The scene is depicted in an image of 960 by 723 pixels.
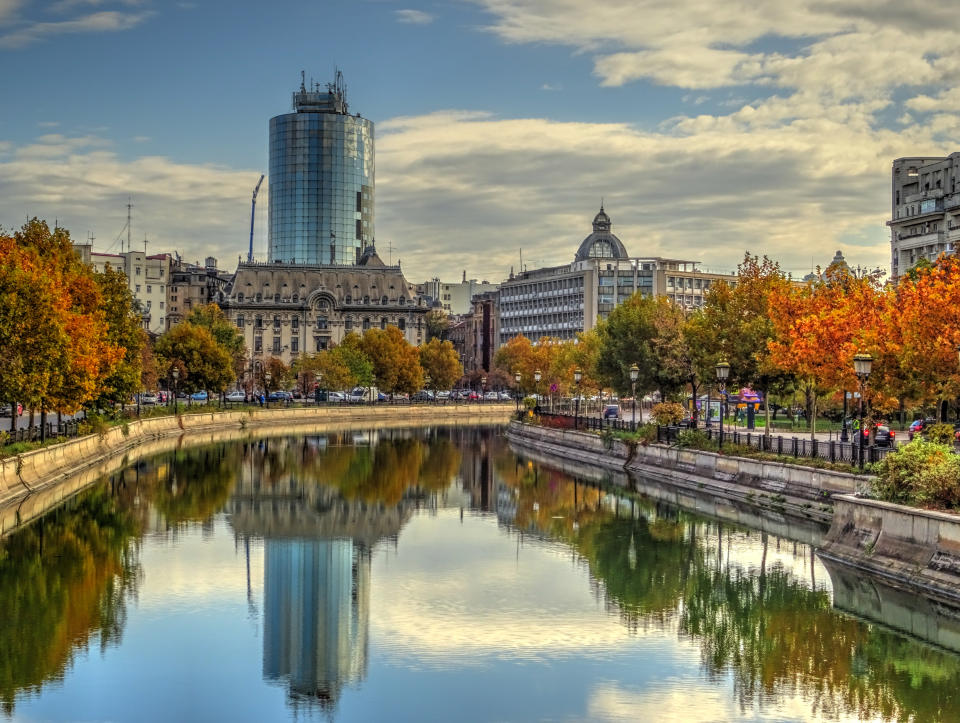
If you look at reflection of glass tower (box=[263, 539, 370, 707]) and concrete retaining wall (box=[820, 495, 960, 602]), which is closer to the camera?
reflection of glass tower (box=[263, 539, 370, 707])

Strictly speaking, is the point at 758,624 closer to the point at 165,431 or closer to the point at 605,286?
the point at 165,431

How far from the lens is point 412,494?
193 feet

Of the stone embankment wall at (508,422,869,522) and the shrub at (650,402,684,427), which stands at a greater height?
the shrub at (650,402,684,427)

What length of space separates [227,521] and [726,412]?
2018 inches

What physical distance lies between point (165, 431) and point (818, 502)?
63.7 m

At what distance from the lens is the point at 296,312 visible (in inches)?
7721

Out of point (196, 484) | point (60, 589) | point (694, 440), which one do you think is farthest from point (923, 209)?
point (60, 589)

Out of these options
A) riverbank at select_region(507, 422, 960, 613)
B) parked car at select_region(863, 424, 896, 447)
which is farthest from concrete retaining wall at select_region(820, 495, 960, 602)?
parked car at select_region(863, 424, 896, 447)

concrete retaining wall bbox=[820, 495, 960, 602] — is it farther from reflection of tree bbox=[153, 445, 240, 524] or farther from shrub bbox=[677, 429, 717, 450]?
reflection of tree bbox=[153, 445, 240, 524]

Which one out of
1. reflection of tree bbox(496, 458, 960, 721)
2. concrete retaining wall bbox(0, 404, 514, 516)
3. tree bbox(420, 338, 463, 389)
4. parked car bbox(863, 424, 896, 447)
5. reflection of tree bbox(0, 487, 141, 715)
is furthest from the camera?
tree bbox(420, 338, 463, 389)

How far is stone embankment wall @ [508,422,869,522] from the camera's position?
41938 millimetres

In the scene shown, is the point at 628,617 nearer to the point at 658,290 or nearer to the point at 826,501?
the point at 826,501

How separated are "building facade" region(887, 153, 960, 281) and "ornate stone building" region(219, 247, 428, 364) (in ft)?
244

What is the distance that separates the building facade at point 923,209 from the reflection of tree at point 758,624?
10787 cm
